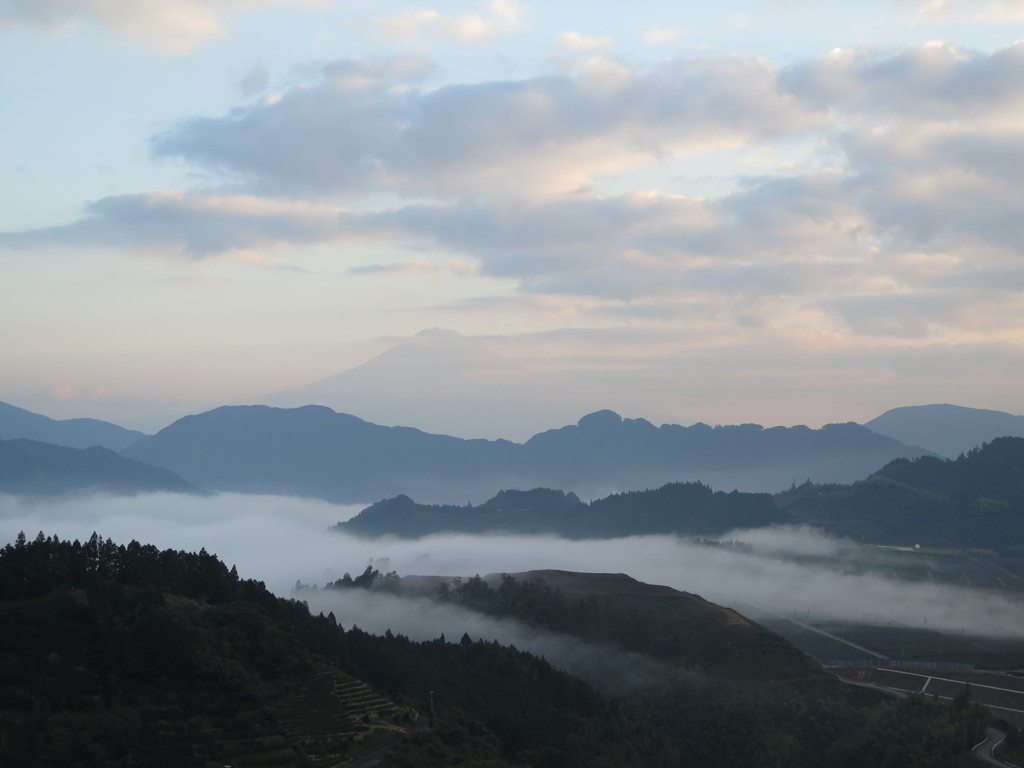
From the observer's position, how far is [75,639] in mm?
90375

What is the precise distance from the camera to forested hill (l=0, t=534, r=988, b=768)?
81.8 m

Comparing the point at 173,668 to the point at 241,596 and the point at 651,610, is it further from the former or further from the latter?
the point at 651,610

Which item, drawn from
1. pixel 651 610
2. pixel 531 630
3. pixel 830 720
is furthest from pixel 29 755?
pixel 651 610

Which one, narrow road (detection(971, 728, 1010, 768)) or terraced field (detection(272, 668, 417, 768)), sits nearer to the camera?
terraced field (detection(272, 668, 417, 768))

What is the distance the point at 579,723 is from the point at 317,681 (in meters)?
42.1

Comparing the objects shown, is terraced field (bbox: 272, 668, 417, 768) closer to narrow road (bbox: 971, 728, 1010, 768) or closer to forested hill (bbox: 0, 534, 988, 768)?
forested hill (bbox: 0, 534, 988, 768)

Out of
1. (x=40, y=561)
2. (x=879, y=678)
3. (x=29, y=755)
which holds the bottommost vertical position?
(x=879, y=678)

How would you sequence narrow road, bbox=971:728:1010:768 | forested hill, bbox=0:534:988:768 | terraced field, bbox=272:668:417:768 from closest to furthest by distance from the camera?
1. forested hill, bbox=0:534:988:768
2. terraced field, bbox=272:668:417:768
3. narrow road, bbox=971:728:1010:768

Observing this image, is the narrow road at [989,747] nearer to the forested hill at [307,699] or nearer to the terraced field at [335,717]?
the forested hill at [307,699]

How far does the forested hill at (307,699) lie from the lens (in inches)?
3221

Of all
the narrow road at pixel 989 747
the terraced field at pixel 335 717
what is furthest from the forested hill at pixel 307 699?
the narrow road at pixel 989 747

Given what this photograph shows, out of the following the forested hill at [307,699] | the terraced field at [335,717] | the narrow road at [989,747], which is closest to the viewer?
the forested hill at [307,699]

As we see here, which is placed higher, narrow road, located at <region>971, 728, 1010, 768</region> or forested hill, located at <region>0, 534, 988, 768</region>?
forested hill, located at <region>0, 534, 988, 768</region>

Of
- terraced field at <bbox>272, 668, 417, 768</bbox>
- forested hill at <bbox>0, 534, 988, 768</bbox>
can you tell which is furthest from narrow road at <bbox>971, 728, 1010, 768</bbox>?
terraced field at <bbox>272, 668, 417, 768</bbox>
